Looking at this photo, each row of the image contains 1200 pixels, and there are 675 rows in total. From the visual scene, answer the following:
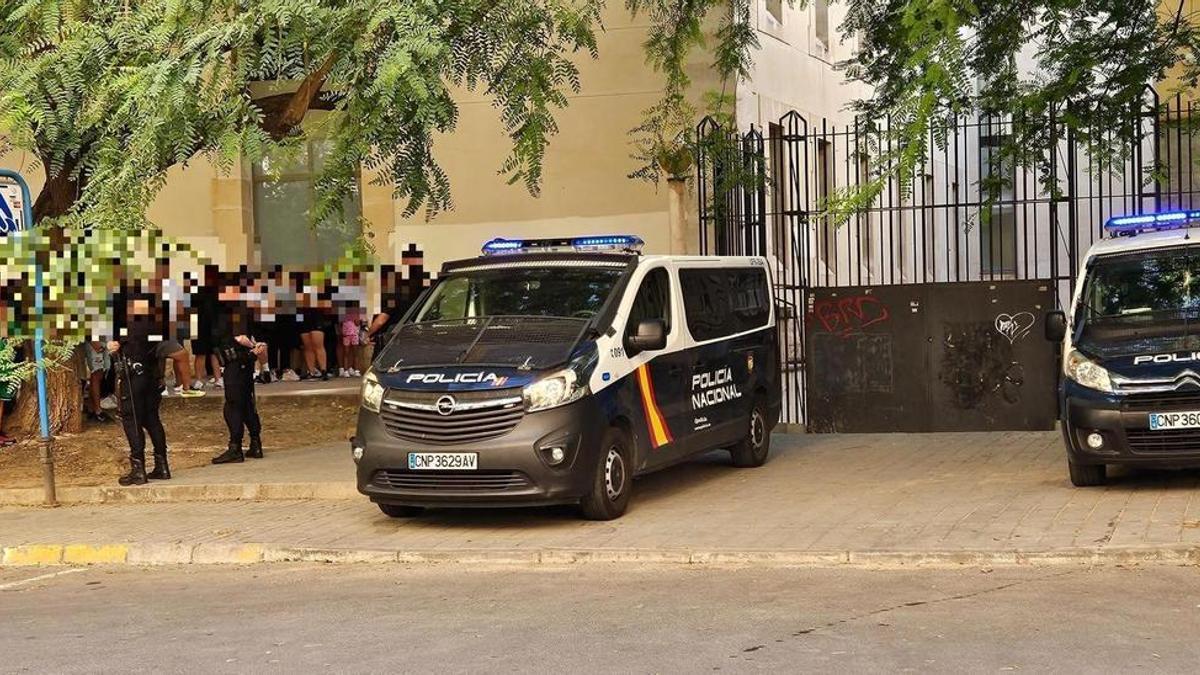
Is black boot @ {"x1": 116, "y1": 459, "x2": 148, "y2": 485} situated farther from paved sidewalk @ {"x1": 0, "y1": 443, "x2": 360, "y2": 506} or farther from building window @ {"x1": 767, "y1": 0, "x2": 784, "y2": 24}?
building window @ {"x1": 767, "y1": 0, "x2": 784, "y2": 24}

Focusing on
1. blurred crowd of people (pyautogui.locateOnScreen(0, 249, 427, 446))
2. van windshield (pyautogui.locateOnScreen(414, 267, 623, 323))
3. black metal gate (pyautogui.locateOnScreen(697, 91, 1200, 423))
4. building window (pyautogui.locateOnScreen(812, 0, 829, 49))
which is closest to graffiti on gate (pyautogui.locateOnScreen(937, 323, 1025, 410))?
black metal gate (pyautogui.locateOnScreen(697, 91, 1200, 423))

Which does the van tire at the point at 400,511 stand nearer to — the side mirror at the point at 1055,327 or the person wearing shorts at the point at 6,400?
the side mirror at the point at 1055,327

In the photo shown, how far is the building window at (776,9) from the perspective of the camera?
2403cm

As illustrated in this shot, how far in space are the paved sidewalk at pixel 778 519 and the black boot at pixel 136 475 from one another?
544mm

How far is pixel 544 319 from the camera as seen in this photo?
11445 mm

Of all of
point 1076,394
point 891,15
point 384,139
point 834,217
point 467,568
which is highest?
point 891,15

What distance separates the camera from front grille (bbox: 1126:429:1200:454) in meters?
10.8

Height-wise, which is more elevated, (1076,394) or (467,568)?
(1076,394)

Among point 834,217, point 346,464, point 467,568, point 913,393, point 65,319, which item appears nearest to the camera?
point 467,568

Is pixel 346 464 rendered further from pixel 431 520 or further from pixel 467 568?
pixel 467 568

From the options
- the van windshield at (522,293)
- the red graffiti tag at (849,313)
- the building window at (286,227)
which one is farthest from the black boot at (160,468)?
the building window at (286,227)

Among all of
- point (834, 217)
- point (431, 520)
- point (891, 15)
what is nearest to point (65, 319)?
point (431, 520)

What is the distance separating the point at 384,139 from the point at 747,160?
565cm

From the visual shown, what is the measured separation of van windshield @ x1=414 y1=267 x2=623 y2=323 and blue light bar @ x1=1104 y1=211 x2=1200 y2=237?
417 cm
